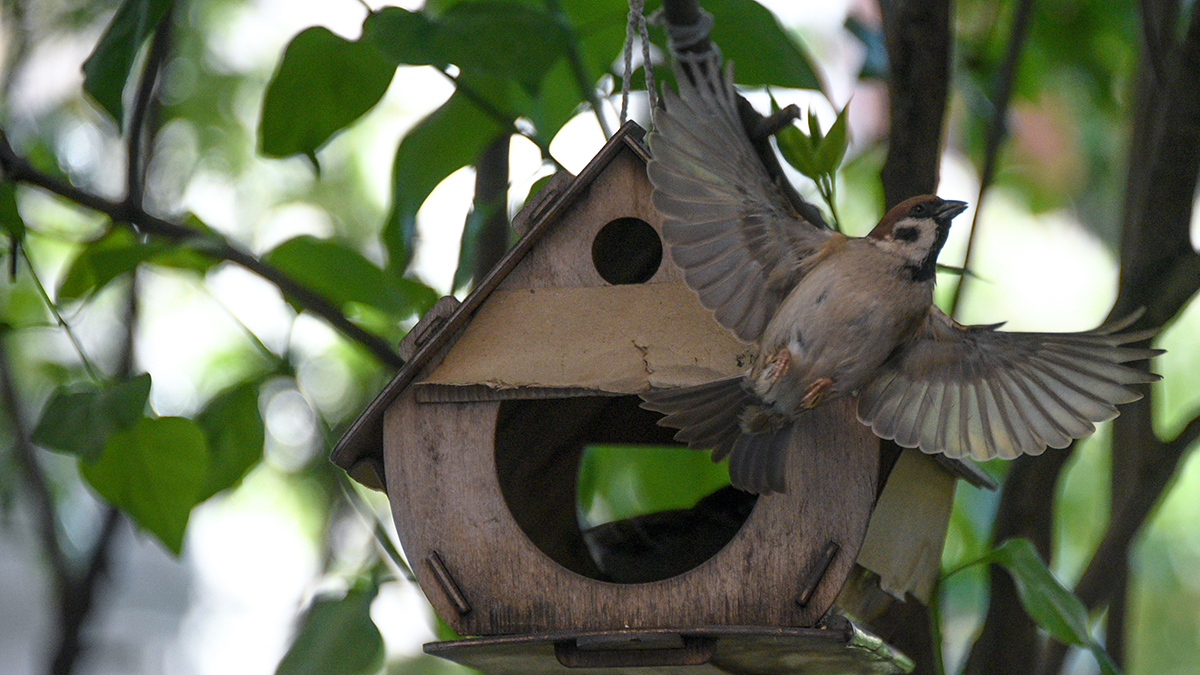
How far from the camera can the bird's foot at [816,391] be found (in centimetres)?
97

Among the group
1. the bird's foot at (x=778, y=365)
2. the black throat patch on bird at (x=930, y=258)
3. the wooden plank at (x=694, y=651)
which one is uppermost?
the black throat patch on bird at (x=930, y=258)

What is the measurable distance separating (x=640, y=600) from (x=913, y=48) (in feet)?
2.44

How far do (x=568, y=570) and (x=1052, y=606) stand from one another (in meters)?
0.48

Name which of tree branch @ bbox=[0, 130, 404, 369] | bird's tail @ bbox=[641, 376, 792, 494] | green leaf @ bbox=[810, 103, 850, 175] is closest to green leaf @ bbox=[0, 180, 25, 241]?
tree branch @ bbox=[0, 130, 404, 369]

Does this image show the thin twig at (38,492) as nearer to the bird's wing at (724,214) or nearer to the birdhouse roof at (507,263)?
the birdhouse roof at (507,263)

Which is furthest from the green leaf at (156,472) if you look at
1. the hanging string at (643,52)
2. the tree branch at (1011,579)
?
the tree branch at (1011,579)

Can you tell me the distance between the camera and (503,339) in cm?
108

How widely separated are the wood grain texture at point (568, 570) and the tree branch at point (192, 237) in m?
0.27

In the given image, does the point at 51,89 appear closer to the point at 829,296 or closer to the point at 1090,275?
the point at 829,296

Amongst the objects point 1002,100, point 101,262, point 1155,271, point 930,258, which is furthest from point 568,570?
point 1002,100

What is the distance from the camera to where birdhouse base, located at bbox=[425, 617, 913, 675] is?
0.97 m

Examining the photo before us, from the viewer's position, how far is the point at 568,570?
1067 millimetres

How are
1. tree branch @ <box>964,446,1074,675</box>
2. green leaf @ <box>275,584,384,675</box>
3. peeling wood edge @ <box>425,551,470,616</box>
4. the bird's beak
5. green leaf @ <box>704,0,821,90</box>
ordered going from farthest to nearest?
1. tree branch @ <box>964,446,1074,675</box>
2. green leaf @ <box>704,0,821,90</box>
3. green leaf @ <box>275,584,384,675</box>
4. peeling wood edge @ <box>425,551,470,616</box>
5. the bird's beak

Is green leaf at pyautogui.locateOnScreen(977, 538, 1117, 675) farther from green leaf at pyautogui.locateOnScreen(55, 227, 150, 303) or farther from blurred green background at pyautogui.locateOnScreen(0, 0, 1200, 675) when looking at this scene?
green leaf at pyautogui.locateOnScreen(55, 227, 150, 303)
